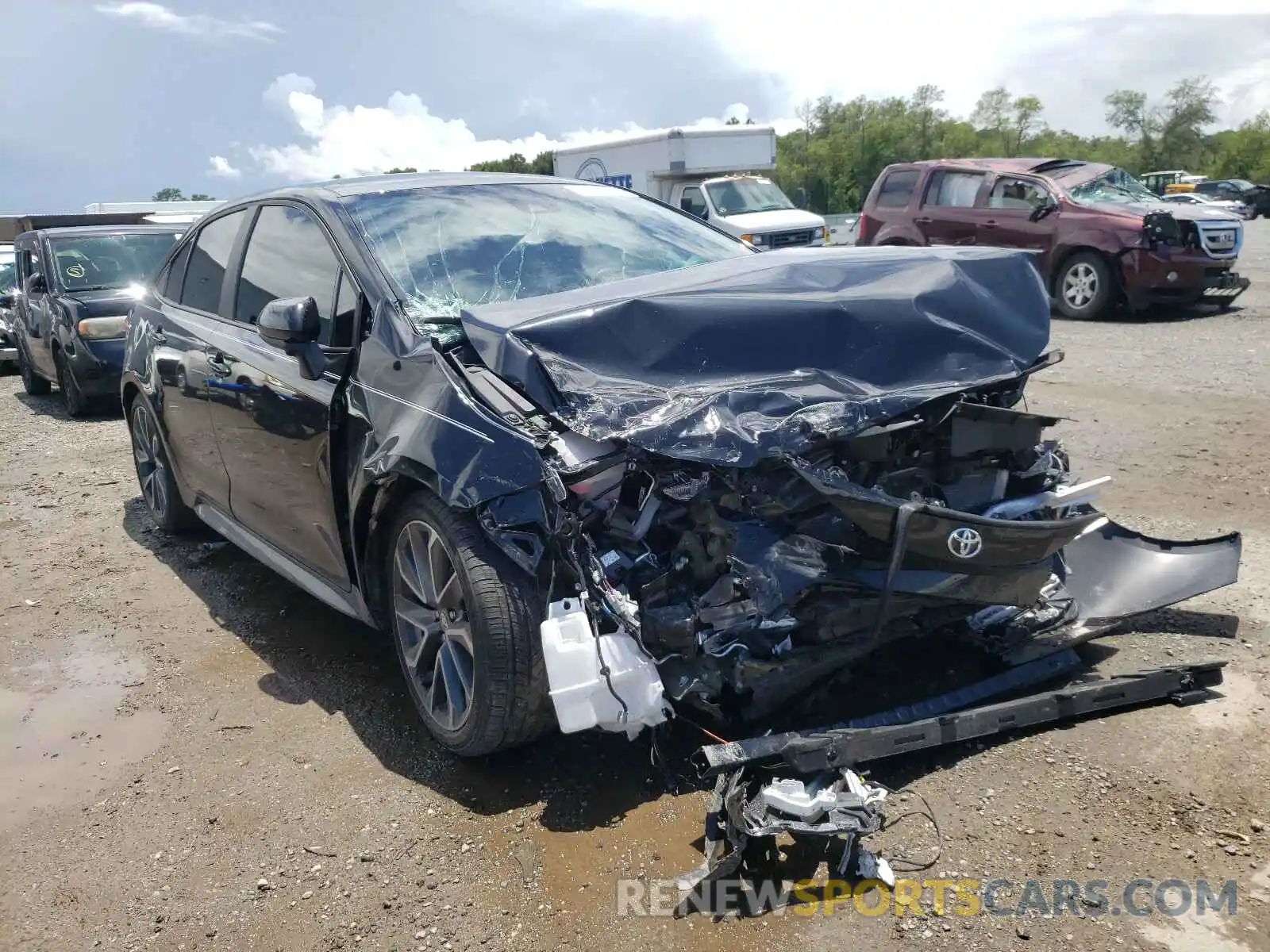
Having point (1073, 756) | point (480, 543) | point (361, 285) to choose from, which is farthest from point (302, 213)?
point (1073, 756)

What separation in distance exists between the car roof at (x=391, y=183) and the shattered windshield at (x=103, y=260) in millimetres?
6791

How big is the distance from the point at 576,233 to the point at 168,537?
3476 mm

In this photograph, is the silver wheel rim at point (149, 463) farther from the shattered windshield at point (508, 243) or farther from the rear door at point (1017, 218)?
the rear door at point (1017, 218)

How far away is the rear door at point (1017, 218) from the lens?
11945 millimetres

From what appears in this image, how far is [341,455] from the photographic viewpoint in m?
3.38

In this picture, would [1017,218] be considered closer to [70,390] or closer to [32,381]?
[70,390]

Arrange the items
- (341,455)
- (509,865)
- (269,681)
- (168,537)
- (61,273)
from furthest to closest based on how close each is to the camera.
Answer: (61,273), (168,537), (269,681), (341,455), (509,865)

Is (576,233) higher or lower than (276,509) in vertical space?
higher

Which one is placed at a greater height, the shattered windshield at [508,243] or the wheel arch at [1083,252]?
the shattered windshield at [508,243]

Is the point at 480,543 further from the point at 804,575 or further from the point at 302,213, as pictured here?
the point at 302,213

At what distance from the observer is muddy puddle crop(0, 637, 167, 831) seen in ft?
10.9

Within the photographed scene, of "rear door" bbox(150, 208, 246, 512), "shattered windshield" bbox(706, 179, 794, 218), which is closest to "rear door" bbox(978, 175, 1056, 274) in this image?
"shattered windshield" bbox(706, 179, 794, 218)

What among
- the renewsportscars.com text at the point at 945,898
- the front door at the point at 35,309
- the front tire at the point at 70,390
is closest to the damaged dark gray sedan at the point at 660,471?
Answer: the renewsportscars.com text at the point at 945,898

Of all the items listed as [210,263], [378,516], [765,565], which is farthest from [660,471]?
[210,263]
